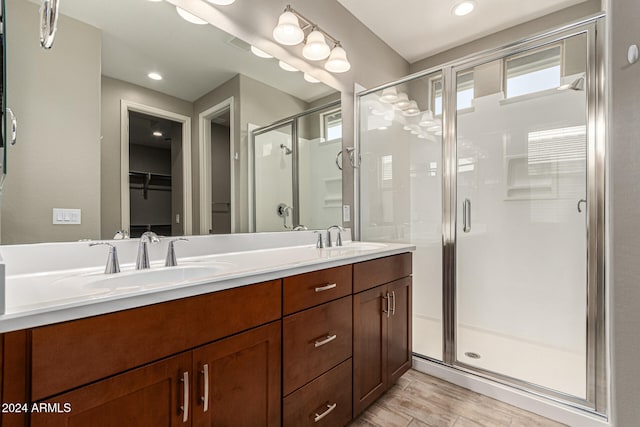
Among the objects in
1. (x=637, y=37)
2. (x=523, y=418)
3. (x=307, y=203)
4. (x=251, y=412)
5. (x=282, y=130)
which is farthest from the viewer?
(x=307, y=203)

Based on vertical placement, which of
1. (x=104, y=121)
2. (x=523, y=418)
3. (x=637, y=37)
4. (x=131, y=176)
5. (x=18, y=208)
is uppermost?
(x=637, y=37)

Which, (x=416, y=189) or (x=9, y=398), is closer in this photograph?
(x=9, y=398)

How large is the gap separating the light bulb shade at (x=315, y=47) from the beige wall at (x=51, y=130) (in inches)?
45.7

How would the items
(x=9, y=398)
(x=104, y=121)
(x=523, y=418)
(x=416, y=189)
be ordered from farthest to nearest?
(x=416, y=189) → (x=523, y=418) → (x=104, y=121) → (x=9, y=398)

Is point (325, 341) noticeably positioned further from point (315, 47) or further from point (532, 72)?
point (532, 72)

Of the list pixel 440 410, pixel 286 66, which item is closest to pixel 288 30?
pixel 286 66

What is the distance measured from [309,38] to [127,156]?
1.33 meters

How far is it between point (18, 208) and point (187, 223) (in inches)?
22.0

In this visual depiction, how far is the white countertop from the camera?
0.62 meters

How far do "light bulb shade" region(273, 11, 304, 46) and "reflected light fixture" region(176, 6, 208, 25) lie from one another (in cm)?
46

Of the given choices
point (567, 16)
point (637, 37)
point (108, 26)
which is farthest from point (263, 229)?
point (567, 16)

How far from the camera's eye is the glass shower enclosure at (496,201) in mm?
1853

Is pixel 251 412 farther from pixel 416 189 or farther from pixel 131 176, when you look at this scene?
pixel 416 189

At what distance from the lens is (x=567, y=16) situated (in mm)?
2250
